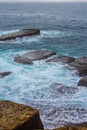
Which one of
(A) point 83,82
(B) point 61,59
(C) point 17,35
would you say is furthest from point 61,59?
(C) point 17,35

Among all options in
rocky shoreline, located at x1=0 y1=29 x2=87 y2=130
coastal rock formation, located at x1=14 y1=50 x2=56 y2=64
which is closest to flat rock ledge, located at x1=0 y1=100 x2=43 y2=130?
rocky shoreline, located at x1=0 y1=29 x2=87 y2=130

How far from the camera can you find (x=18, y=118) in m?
15.3

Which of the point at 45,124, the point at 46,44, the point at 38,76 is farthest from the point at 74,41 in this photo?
the point at 45,124

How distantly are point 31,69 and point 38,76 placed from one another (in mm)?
2502

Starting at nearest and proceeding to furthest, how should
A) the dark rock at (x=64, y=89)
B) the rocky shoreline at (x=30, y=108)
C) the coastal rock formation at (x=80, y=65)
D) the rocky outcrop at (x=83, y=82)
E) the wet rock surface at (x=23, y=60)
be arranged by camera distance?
the rocky shoreline at (x=30, y=108)
the dark rock at (x=64, y=89)
the rocky outcrop at (x=83, y=82)
the coastal rock formation at (x=80, y=65)
the wet rock surface at (x=23, y=60)

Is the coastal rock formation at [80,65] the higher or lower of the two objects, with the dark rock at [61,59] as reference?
higher

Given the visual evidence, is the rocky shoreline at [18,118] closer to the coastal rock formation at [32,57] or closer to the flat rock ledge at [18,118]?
the flat rock ledge at [18,118]

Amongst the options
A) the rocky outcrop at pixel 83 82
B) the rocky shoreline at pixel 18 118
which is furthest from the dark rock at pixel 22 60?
the rocky shoreline at pixel 18 118

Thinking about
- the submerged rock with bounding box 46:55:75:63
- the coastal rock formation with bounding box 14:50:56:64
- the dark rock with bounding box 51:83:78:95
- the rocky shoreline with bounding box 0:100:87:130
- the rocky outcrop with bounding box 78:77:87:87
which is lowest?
the coastal rock formation with bounding box 14:50:56:64

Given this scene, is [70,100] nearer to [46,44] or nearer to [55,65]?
[55,65]

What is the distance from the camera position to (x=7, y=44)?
51.5m

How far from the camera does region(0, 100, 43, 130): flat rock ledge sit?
48.3 feet

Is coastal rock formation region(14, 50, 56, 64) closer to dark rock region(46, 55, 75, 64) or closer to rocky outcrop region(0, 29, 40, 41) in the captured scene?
dark rock region(46, 55, 75, 64)

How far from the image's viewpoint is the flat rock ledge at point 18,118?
580 inches
